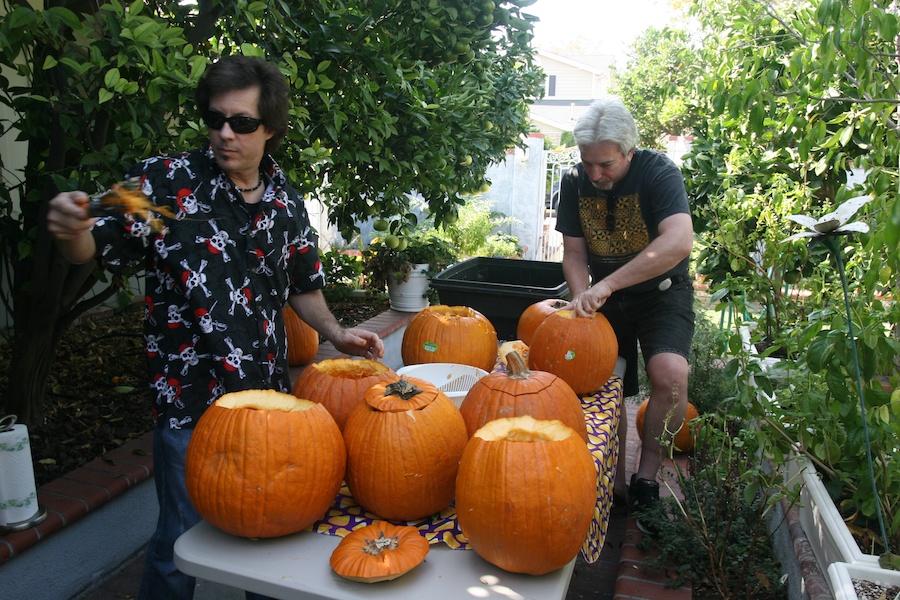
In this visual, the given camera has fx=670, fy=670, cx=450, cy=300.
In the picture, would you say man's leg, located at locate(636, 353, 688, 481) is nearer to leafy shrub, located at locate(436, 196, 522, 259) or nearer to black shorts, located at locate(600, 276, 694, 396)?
black shorts, located at locate(600, 276, 694, 396)

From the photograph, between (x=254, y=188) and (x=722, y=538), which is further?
(x=722, y=538)

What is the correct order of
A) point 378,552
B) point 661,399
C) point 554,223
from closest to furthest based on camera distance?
point 378,552
point 661,399
point 554,223

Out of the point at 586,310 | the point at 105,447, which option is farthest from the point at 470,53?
the point at 105,447

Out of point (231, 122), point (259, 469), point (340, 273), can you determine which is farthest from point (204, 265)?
point (340, 273)

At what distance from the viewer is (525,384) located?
1965mm

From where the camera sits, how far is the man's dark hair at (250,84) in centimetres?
196

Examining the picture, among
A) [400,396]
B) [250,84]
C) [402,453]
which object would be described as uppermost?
[250,84]

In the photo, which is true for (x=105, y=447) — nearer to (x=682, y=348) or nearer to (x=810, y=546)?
(x=682, y=348)

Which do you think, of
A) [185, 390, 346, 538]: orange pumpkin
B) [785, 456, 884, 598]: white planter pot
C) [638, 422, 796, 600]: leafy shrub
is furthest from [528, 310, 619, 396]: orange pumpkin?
[185, 390, 346, 538]: orange pumpkin

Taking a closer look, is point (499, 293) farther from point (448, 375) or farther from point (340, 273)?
point (340, 273)

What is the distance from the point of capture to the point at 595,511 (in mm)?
1933

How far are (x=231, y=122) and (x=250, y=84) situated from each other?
0.48ft

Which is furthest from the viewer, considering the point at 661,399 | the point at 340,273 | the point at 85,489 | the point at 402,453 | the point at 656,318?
the point at 340,273

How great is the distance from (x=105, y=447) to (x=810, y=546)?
3.18m
